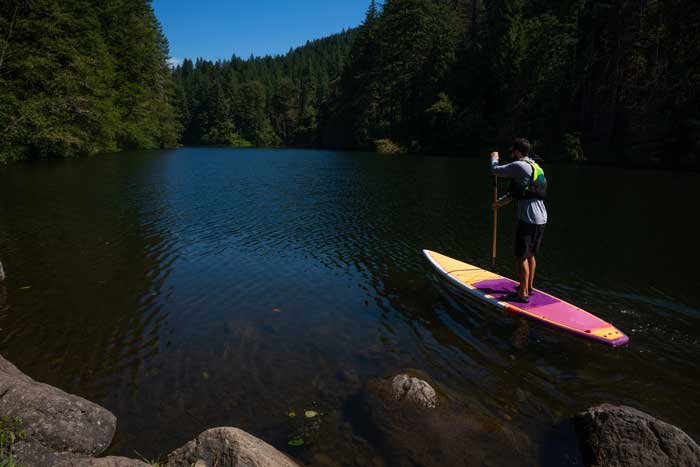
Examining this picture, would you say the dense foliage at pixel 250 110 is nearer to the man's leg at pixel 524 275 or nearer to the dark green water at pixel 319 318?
the dark green water at pixel 319 318

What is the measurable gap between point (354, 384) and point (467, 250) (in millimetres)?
8564

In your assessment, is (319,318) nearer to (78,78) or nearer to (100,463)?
(100,463)

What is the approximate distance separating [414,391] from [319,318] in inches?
130

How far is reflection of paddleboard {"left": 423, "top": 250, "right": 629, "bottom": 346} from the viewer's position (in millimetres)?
7410

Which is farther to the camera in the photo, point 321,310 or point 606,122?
point 606,122

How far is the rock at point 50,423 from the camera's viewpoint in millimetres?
4301

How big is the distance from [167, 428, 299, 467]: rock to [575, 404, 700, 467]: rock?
334 centimetres

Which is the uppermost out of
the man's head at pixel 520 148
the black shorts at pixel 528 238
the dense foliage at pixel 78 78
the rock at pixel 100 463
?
the dense foliage at pixel 78 78

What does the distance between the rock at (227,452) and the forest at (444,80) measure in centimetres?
2927

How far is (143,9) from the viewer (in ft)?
205

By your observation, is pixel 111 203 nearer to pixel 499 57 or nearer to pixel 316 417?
pixel 316 417

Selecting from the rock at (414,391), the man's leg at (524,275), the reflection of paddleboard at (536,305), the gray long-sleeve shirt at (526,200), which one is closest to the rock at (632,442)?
the rock at (414,391)

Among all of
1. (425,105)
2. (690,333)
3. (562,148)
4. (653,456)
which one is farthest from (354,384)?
(425,105)

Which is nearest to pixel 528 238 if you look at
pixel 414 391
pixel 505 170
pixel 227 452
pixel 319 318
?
pixel 505 170
